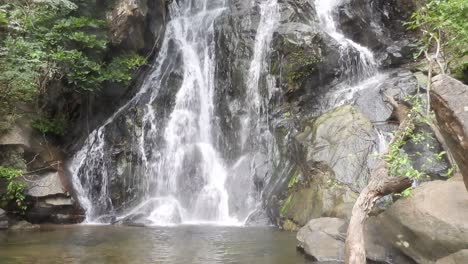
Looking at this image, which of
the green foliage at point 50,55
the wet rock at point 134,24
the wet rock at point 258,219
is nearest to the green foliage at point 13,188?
the green foliage at point 50,55

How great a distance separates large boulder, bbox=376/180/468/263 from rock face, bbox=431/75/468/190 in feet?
3.91

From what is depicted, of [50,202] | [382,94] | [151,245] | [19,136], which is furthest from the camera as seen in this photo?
[382,94]

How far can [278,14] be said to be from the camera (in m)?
17.4

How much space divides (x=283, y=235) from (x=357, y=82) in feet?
25.5

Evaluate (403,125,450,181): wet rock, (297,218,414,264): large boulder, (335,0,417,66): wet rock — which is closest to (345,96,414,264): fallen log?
(297,218,414,264): large boulder

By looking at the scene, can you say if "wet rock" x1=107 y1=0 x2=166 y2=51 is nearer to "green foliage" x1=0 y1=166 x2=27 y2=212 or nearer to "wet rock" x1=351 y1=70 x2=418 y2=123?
"green foliage" x1=0 y1=166 x2=27 y2=212

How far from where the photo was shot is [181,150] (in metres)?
15.3

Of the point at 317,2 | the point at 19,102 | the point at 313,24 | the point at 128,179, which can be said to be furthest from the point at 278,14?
the point at 19,102

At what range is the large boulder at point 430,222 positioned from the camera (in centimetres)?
607

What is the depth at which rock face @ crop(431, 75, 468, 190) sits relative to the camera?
4953 millimetres

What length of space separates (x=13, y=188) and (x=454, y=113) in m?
10.9

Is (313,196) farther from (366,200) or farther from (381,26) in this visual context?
(381,26)

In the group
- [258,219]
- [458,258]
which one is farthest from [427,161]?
[458,258]

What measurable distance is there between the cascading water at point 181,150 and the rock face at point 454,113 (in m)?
8.28
